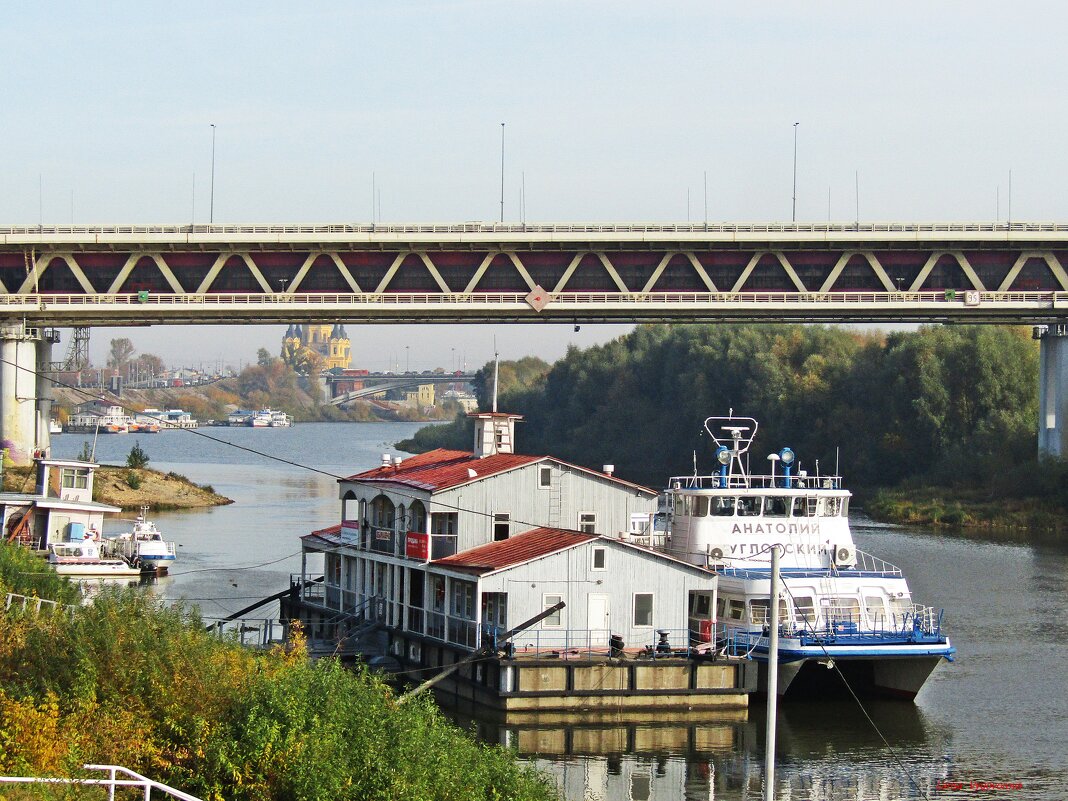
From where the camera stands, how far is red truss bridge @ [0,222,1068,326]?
70312 mm

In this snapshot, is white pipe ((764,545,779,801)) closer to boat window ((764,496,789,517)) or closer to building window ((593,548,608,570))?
building window ((593,548,608,570))

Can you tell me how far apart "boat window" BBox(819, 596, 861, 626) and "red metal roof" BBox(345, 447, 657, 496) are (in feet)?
15.0

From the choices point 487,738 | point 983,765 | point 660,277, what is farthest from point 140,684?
point 660,277

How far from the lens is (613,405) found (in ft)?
419

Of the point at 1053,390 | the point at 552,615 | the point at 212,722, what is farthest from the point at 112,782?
the point at 1053,390

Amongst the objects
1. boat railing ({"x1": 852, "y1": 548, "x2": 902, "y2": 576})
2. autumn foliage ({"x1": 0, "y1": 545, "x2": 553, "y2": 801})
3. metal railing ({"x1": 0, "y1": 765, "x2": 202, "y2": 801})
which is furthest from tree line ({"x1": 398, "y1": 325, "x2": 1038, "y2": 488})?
metal railing ({"x1": 0, "y1": 765, "x2": 202, "y2": 801})

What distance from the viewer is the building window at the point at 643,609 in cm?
3478

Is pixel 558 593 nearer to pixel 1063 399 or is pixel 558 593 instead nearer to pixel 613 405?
pixel 1063 399

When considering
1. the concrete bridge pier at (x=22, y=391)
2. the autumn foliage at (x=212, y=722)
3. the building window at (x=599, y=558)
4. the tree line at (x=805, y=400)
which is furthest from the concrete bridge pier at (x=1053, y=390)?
the autumn foliage at (x=212, y=722)

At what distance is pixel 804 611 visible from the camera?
120 feet

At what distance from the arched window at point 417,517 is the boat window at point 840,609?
8.81 meters

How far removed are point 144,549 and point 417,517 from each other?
21087 millimetres

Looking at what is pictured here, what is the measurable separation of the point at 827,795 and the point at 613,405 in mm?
98771

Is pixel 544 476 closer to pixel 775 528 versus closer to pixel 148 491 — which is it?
pixel 775 528
